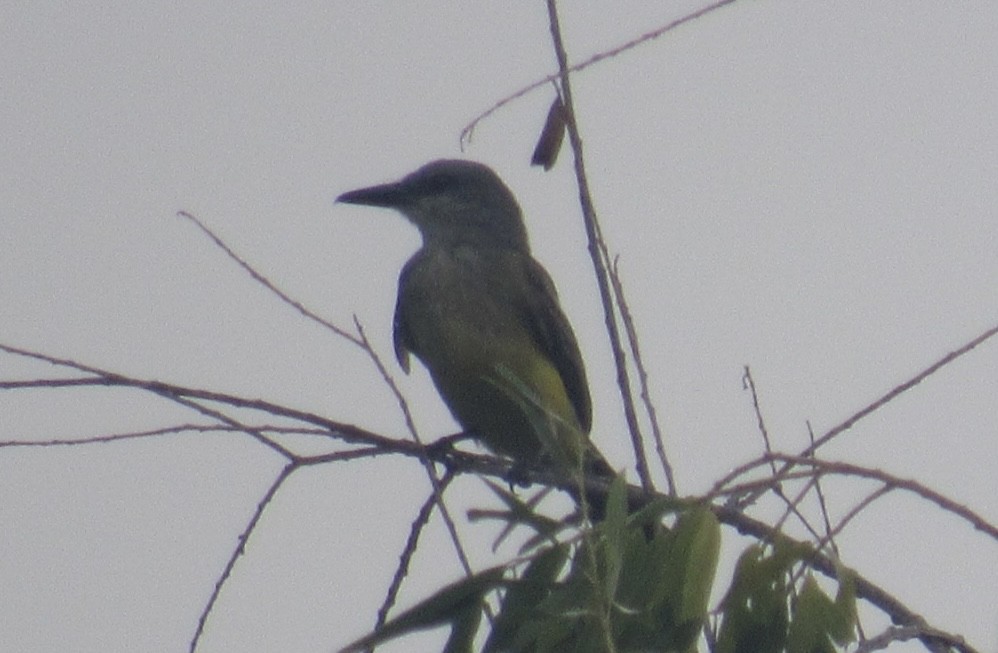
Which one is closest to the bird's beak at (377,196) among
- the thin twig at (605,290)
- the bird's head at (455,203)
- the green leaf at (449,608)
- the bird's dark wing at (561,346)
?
the bird's head at (455,203)

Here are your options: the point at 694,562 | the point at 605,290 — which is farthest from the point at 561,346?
the point at 694,562

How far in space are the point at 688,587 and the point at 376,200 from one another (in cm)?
398

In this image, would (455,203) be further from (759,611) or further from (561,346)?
(759,611)

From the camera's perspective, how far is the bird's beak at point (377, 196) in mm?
6527

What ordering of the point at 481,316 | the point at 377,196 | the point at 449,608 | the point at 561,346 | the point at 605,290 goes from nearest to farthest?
the point at 449,608 < the point at 605,290 < the point at 481,316 < the point at 561,346 < the point at 377,196

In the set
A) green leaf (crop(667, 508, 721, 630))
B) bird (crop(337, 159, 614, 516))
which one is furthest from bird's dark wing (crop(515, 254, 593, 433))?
green leaf (crop(667, 508, 721, 630))

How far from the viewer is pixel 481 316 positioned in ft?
19.6

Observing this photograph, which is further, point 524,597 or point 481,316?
point 481,316

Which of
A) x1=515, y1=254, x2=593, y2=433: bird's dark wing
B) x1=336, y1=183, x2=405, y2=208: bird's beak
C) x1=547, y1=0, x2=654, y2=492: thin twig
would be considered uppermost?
x1=336, y1=183, x2=405, y2=208: bird's beak

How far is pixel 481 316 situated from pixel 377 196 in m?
0.87

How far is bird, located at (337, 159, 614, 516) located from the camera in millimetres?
5711

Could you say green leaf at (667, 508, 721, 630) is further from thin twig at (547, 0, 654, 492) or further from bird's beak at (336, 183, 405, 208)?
bird's beak at (336, 183, 405, 208)

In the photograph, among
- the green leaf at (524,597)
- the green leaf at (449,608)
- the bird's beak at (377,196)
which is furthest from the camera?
the bird's beak at (377,196)

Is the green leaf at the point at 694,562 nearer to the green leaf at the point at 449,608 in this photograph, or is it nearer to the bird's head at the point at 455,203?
the green leaf at the point at 449,608
